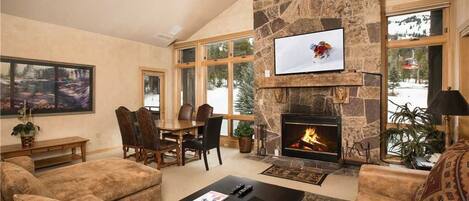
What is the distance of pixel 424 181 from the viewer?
1.77 meters

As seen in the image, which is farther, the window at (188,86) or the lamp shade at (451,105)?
the window at (188,86)

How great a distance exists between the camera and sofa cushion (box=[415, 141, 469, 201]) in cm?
134

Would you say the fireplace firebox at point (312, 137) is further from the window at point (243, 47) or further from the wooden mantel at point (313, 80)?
the window at point (243, 47)

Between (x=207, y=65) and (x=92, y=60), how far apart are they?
8.61ft

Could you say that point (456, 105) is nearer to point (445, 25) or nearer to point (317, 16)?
point (445, 25)

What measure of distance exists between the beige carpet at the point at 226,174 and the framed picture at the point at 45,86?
124 cm

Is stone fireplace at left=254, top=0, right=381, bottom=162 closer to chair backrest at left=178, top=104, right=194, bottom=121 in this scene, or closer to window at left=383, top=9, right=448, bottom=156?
window at left=383, top=9, right=448, bottom=156

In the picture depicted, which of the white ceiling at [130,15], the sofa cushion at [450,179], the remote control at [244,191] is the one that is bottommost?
the remote control at [244,191]

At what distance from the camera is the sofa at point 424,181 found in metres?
→ 1.37

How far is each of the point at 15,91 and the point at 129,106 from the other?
86.4 inches

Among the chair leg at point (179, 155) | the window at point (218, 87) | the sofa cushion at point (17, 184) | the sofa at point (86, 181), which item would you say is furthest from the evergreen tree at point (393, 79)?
the sofa cushion at point (17, 184)

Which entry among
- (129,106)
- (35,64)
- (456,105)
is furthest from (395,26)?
(35,64)

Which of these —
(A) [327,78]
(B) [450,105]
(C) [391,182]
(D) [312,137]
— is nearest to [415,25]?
(A) [327,78]

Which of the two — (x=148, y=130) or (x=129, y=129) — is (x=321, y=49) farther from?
(x=129, y=129)
